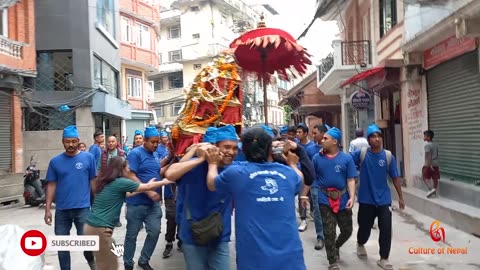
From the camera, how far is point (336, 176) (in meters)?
5.93

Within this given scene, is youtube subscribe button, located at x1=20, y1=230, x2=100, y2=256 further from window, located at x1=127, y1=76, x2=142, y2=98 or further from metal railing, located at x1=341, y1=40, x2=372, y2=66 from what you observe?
window, located at x1=127, y1=76, x2=142, y2=98

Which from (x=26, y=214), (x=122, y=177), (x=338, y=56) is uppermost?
(x=338, y=56)

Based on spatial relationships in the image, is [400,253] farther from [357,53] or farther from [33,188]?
[357,53]

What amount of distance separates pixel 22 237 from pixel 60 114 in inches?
542

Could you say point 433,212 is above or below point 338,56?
below

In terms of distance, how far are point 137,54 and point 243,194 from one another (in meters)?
26.5

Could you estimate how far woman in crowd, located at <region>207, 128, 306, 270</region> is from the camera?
3184 mm

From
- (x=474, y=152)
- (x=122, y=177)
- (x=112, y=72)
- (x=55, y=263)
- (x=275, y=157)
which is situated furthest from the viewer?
(x=112, y=72)

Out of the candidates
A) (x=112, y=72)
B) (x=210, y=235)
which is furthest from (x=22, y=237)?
(x=112, y=72)

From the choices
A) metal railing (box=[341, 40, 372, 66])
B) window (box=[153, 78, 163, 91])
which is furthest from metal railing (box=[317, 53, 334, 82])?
Answer: window (box=[153, 78, 163, 91])

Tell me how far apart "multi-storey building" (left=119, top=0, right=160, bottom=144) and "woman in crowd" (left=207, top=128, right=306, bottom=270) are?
972 inches

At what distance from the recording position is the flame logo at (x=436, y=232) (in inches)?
303

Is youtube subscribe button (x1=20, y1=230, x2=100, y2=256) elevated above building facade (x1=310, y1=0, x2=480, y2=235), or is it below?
below

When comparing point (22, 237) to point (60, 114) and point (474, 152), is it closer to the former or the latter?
point (474, 152)
